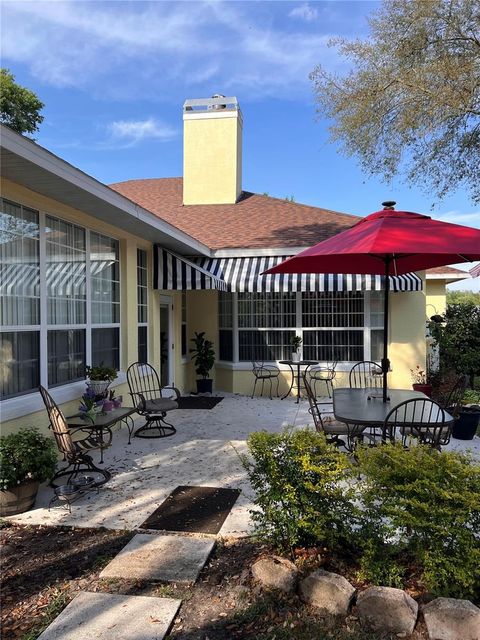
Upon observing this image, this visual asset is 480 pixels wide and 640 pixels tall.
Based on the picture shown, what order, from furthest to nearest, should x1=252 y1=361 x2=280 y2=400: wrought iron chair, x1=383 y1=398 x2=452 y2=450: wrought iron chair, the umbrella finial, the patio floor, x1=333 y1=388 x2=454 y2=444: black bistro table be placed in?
x1=252 y1=361 x2=280 y2=400: wrought iron chair, the umbrella finial, x1=333 y1=388 x2=454 y2=444: black bistro table, x1=383 y1=398 x2=452 y2=450: wrought iron chair, the patio floor

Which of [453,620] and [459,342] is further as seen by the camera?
[459,342]

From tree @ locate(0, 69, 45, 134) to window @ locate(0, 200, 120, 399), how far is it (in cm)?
1344

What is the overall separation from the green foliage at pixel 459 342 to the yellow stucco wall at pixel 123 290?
739cm

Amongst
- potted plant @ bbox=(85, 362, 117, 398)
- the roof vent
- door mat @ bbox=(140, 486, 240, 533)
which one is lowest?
door mat @ bbox=(140, 486, 240, 533)

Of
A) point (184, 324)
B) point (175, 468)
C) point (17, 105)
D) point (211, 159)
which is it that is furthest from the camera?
point (17, 105)

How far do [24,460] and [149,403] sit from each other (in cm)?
339

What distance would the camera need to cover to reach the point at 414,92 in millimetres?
10727

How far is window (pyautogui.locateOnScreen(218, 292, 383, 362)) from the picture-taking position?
11344 millimetres

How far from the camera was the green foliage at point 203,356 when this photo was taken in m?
11.6

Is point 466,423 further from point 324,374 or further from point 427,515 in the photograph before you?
point 427,515

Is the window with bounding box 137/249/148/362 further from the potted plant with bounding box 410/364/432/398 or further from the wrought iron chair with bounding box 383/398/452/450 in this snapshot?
the potted plant with bounding box 410/364/432/398

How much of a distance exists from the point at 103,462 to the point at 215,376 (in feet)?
20.9

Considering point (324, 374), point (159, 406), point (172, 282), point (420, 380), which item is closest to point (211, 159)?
point (172, 282)

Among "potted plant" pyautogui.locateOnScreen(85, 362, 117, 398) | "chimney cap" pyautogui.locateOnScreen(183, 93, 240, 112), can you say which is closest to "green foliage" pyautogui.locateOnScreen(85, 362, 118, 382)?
"potted plant" pyautogui.locateOnScreen(85, 362, 117, 398)
